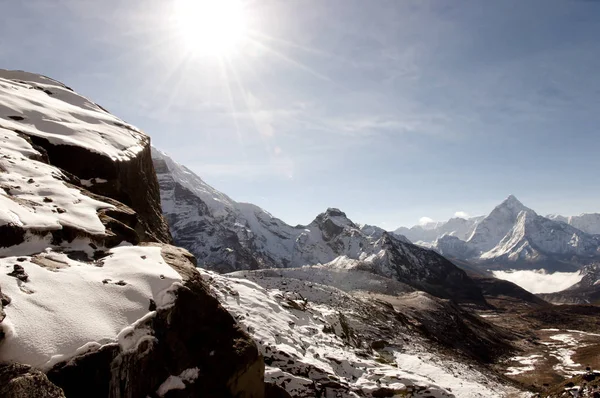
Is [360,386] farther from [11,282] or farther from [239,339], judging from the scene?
[11,282]

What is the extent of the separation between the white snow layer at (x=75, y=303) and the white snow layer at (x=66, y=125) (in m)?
13.1

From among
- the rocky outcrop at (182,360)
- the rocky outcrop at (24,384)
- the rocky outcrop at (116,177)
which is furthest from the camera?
the rocky outcrop at (116,177)

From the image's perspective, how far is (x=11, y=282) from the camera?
8.58 meters

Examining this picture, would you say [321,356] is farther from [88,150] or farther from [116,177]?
[88,150]

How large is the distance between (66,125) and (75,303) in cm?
1871

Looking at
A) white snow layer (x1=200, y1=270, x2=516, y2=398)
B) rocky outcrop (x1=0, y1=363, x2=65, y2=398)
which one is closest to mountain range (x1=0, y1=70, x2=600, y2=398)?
rocky outcrop (x1=0, y1=363, x2=65, y2=398)

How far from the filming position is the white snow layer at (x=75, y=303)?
7.38m

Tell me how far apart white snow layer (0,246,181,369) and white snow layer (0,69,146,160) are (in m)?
13.1

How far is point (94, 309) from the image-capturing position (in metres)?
8.92

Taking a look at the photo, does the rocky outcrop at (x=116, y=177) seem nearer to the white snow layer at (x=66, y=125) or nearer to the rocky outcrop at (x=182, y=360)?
the white snow layer at (x=66, y=125)

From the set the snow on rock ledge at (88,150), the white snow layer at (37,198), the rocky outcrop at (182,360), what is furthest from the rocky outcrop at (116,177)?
the rocky outcrop at (182,360)

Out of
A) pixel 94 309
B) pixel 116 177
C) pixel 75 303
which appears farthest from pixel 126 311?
Answer: pixel 116 177

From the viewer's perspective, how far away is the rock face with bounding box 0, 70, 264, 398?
752 cm

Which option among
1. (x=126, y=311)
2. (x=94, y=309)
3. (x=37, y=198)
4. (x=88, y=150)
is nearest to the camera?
(x=94, y=309)
